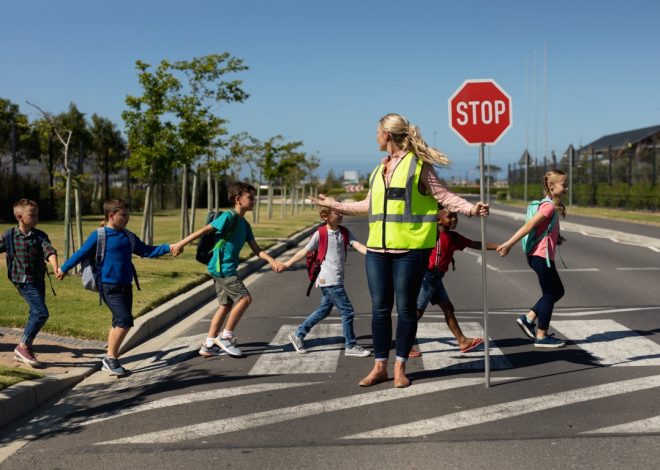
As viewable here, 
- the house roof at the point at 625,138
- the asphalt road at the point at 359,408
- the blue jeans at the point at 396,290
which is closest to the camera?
the asphalt road at the point at 359,408

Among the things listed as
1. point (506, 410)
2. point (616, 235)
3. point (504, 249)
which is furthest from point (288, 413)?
point (616, 235)

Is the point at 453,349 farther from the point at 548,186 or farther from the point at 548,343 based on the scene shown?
the point at 548,186

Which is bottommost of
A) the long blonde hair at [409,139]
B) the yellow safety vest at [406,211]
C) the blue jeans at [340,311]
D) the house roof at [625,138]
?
the blue jeans at [340,311]

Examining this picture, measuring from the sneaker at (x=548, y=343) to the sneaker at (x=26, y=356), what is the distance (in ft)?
13.9

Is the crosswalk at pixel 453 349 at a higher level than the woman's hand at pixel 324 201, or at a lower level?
lower

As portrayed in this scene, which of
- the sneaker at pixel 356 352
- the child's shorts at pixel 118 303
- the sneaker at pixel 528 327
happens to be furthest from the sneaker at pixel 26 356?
the sneaker at pixel 528 327

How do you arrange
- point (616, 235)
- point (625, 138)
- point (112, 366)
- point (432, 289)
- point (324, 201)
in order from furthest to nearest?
1. point (625, 138)
2. point (616, 235)
3. point (432, 289)
4. point (112, 366)
5. point (324, 201)

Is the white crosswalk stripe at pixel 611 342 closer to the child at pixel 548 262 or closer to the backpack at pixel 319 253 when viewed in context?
the child at pixel 548 262

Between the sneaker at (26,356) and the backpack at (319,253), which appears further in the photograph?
the backpack at (319,253)

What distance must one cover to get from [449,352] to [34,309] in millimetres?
3468

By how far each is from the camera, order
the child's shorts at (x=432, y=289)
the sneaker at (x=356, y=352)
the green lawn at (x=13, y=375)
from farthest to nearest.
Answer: the child's shorts at (x=432, y=289) < the sneaker at (x=356, y=352) < the green lawn at (x=13, y=375)

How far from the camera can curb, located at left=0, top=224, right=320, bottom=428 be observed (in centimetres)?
553

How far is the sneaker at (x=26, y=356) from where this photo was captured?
21.9 feet

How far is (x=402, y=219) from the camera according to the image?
232 inches
